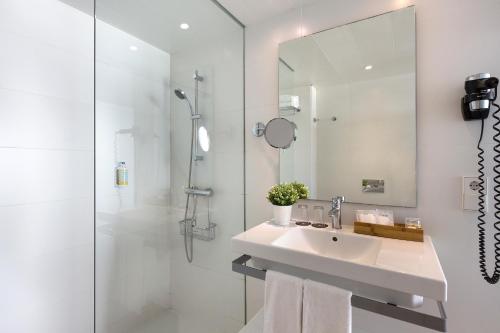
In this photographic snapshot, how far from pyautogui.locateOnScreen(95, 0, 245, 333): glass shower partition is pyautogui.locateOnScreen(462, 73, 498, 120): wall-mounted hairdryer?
1254mm

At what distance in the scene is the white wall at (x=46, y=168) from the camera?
4.30ft

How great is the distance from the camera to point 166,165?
1.67 m

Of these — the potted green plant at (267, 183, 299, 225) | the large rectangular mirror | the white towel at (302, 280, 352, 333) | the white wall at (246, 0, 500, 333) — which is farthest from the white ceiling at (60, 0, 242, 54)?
the white towel at (302, 280, 352, 333)

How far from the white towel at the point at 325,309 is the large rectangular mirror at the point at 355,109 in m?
0.63

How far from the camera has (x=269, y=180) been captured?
1694 millimetres

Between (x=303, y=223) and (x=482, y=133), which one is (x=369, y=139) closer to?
(x=482, y=133)

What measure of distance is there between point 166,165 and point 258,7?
4.01ft

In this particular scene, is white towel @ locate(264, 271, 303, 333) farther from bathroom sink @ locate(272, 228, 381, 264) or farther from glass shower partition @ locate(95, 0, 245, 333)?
glass shower partition @ locate(95, 0, 245, 333)

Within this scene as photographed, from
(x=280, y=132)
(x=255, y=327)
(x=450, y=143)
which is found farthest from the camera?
(x=280, y=132)

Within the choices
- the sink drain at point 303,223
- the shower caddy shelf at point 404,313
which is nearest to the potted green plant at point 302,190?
the sink drain at point 303,223

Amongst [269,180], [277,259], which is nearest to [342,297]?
[277,259]

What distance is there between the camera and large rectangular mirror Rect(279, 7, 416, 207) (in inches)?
50.1

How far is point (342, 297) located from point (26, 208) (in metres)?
1.70

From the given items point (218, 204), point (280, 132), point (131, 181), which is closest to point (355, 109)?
point (280, 132)
